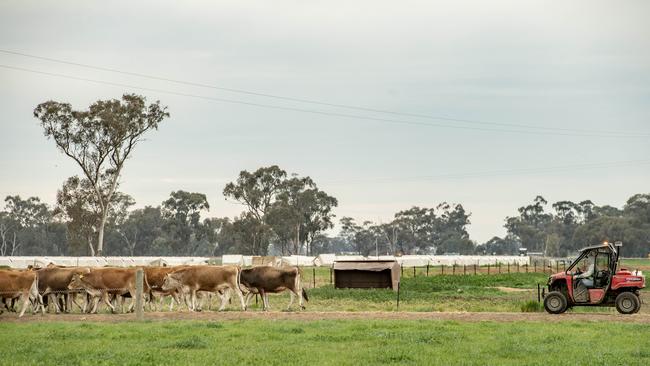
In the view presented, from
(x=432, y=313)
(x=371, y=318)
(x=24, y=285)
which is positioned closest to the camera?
(x=371, y=318)

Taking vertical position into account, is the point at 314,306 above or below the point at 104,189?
below

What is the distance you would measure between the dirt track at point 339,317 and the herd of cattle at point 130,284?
1.81 meters

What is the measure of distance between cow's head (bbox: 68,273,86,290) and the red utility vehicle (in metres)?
16.8

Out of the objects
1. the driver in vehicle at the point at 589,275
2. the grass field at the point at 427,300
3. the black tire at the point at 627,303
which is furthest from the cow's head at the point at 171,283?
the black tire at the point at 627,303

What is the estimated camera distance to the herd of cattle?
31008 millimetres

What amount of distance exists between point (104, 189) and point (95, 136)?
995 centimetres

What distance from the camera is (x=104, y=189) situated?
9756cm

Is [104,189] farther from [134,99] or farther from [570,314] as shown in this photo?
[570,314]

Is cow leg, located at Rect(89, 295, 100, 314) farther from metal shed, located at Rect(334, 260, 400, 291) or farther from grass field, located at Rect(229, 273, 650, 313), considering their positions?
metal shed, located at Rect(334, 260, 400, 291)

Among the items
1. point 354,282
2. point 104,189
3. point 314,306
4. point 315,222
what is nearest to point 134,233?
point 315,222

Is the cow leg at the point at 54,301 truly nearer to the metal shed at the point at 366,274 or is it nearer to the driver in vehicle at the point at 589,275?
the driver in vehicle at the point at 589,275

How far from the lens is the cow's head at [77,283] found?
31.8 meters

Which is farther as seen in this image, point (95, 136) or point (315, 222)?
point (315, 222)

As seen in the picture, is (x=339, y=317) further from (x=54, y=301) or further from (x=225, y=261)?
(x=225, y=261)
